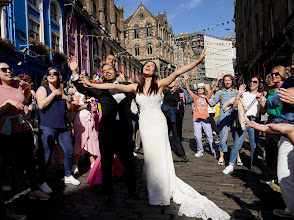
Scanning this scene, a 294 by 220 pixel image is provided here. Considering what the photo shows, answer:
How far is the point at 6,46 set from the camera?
12.9 metres

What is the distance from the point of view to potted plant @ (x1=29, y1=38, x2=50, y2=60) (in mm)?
15184

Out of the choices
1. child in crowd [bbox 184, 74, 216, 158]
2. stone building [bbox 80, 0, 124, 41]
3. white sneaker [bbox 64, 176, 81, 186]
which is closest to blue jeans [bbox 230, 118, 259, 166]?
child in crowd [bbox 184, 74, 216, 158]

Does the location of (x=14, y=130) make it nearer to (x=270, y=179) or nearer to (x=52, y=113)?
(x=52, y=113)

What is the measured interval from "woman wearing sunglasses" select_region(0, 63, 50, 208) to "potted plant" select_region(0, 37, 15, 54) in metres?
11.3

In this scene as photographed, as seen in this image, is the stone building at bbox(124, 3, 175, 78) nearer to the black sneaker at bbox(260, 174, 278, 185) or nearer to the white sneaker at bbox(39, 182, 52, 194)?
the black sneaker at bbox(260, 174, 278, 185)

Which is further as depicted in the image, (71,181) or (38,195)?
(71,181)

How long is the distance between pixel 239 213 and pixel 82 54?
21.8 m

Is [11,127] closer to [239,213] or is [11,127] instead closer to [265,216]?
[239,213]

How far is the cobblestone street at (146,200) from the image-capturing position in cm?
308

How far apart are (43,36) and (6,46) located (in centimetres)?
415

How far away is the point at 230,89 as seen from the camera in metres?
5.66

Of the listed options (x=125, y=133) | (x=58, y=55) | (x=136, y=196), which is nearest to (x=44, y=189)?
(x=136, y=196)

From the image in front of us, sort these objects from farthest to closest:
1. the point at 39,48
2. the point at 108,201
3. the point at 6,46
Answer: the point at 39,48 → the point at 6,46 → the point at 108,201

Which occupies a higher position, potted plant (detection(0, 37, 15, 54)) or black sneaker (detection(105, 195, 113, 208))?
potted plant (detection(0, 37, 15, 54))
